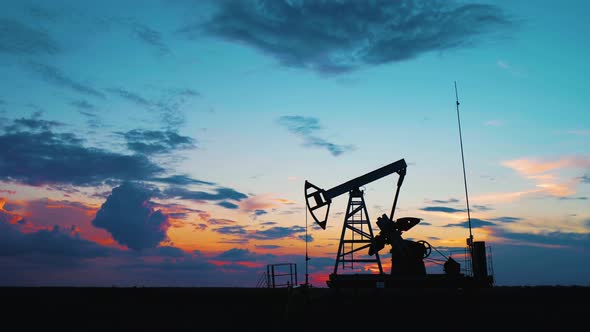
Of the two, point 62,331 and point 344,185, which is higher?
point 344,185

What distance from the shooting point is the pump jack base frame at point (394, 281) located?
89.0 feet

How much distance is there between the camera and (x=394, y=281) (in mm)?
27172

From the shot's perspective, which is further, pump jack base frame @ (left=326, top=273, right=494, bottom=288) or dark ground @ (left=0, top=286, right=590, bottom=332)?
pump jack base frame @ (left=326, top=273, right=494, bottom=288)

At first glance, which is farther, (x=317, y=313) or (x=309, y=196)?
(x=309, y=196)

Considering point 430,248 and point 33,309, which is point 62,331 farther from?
point 430,248

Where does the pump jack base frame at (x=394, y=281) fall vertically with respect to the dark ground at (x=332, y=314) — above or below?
above

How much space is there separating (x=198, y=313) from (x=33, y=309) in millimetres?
8395

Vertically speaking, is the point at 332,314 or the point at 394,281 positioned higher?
the point at 394,281

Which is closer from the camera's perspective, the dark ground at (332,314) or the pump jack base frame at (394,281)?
the dark ground at (332,314)

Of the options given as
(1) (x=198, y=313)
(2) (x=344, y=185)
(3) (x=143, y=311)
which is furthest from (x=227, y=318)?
(2) (x=344, y=185)

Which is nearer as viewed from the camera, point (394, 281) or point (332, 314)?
point (332, 314)

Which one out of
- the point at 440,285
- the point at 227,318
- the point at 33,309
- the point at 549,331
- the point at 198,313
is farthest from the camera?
the point at 440,285

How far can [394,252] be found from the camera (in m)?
28.2

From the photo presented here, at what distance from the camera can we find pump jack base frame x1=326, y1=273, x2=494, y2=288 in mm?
27141
